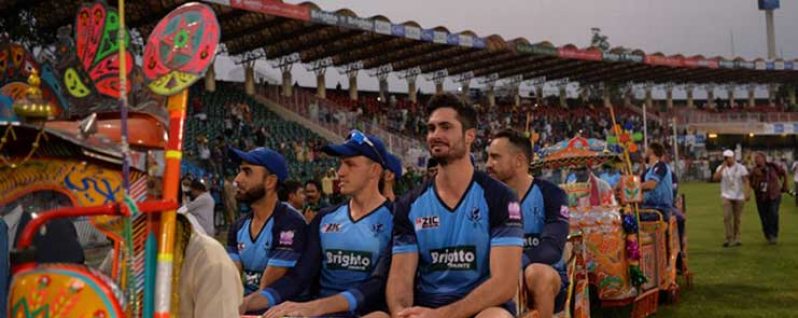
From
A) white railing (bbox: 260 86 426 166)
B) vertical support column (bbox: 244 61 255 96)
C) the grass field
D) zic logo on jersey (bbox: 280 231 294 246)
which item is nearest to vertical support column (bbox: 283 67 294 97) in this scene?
white railing (bbox: 260 86 426 166)

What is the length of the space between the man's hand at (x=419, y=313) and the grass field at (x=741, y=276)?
487cm

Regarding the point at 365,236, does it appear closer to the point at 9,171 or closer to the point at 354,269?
the point at 354,269

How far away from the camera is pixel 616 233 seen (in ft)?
23.2

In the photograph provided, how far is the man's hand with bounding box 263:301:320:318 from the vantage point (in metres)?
3.46

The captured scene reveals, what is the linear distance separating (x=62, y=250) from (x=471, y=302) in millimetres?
1727

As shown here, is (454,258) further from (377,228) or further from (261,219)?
(261,219)

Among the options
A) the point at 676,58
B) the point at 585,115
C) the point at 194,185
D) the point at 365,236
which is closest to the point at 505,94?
the point at 585,115

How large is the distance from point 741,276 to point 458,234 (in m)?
7.21

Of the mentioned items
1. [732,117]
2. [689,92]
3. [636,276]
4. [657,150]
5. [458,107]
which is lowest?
[636,276]

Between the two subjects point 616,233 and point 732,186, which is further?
point 732,186

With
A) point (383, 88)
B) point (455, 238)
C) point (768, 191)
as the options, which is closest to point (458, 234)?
point (455, 238)

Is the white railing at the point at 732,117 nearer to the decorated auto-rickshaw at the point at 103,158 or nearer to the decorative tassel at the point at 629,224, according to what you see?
the decorative tassel at the point at 629,224

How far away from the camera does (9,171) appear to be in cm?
191

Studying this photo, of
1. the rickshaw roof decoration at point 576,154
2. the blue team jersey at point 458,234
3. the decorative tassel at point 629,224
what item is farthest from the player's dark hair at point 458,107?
the rickshaw roof decoration at point 576,154
